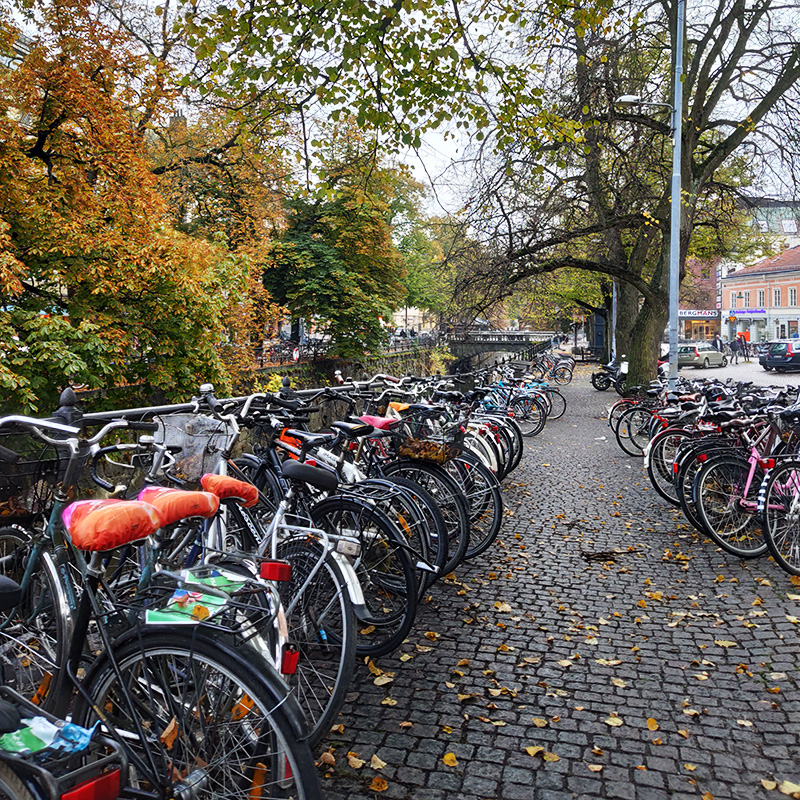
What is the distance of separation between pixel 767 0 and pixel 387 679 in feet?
48.7

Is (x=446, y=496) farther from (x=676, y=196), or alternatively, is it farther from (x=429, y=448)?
(x=676, y=196)

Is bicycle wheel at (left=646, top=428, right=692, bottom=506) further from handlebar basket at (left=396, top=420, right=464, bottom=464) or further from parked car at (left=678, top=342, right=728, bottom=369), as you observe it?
parked car at (left=678, top=342, right=728, bottom=369)

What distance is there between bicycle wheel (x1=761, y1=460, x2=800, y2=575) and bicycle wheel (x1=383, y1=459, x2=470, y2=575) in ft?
7.03

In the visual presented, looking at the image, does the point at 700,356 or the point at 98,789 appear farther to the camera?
the point at 700,356

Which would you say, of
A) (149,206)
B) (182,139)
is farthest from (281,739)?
(182,139)

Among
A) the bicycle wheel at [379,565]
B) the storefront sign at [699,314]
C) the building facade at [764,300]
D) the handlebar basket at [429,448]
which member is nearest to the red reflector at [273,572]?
the bicycle wheel at [379,565]

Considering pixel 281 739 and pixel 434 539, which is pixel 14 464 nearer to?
pixel 281 739

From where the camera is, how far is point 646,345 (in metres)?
16.4

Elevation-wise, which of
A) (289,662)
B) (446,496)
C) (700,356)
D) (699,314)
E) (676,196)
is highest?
(676,196)

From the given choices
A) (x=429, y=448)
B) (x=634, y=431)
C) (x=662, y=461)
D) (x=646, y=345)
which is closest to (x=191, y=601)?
(x=429, y=448)

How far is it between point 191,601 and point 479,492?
3853mm

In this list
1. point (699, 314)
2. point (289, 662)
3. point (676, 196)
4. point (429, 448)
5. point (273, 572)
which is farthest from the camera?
point (699, 314)

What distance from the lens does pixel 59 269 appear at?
1019cm

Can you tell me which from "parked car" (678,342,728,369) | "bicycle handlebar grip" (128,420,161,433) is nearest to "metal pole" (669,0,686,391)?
"bicycle handlebar grip" (128,420,161,433)
